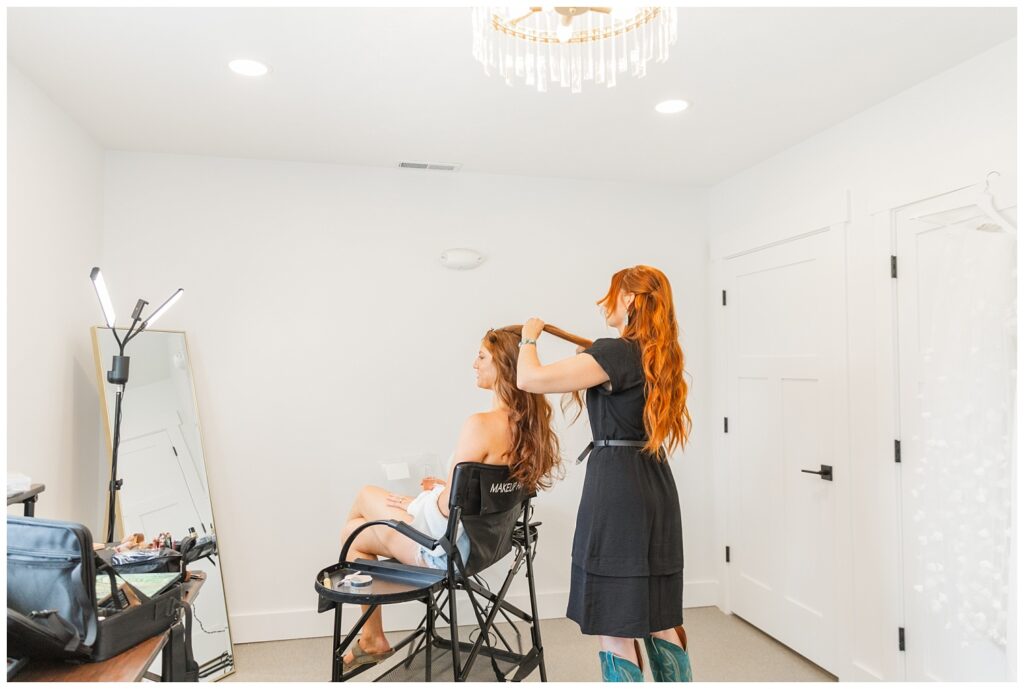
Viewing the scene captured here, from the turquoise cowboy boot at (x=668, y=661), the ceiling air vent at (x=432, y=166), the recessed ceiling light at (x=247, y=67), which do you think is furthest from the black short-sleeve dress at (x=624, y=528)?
the ceiling air vent at (x=432, y=166)

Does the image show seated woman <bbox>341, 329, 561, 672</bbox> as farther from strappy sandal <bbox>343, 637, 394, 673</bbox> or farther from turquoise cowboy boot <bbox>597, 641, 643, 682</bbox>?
turquoise cowboy boot <bbox>597, 641, 643, 682</bbox>

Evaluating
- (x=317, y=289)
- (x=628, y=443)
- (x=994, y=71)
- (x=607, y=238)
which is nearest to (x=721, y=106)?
(x=994, y=71)

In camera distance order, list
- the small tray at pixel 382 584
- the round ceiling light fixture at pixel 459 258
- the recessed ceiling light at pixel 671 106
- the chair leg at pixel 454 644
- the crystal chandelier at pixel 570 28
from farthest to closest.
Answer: the round ceiling light fixture at pixel 459 258
the recessed ceiling light at pixel 671 106
the chair leg at pixel 454 644
the small tray at pixel 382 584
the crystal chandelier at pixel 570 28

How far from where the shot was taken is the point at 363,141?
3.37m

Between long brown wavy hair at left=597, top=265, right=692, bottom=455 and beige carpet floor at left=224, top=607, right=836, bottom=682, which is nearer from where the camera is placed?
long brown wavy hair at left=597, top=265, right=692, bottom=455

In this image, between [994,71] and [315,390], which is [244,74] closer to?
[315,390]

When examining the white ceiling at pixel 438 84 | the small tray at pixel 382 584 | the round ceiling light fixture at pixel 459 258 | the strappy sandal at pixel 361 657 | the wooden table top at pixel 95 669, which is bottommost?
the strappy sandal at pixel 361 657

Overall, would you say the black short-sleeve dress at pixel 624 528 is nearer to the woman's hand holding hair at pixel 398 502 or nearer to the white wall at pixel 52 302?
the woman's hand holding hair at pixel 398 502

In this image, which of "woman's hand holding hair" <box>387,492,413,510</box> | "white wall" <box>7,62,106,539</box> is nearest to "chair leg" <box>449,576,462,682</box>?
"woman's hand holding hair" <box>387,492,413,510</box>

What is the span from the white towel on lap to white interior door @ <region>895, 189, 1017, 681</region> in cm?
163

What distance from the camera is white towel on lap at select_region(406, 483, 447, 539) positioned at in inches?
106

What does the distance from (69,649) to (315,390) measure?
2311 millimetres

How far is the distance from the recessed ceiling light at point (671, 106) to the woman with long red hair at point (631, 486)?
1.00 meters

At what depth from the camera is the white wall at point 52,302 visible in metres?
2.55
